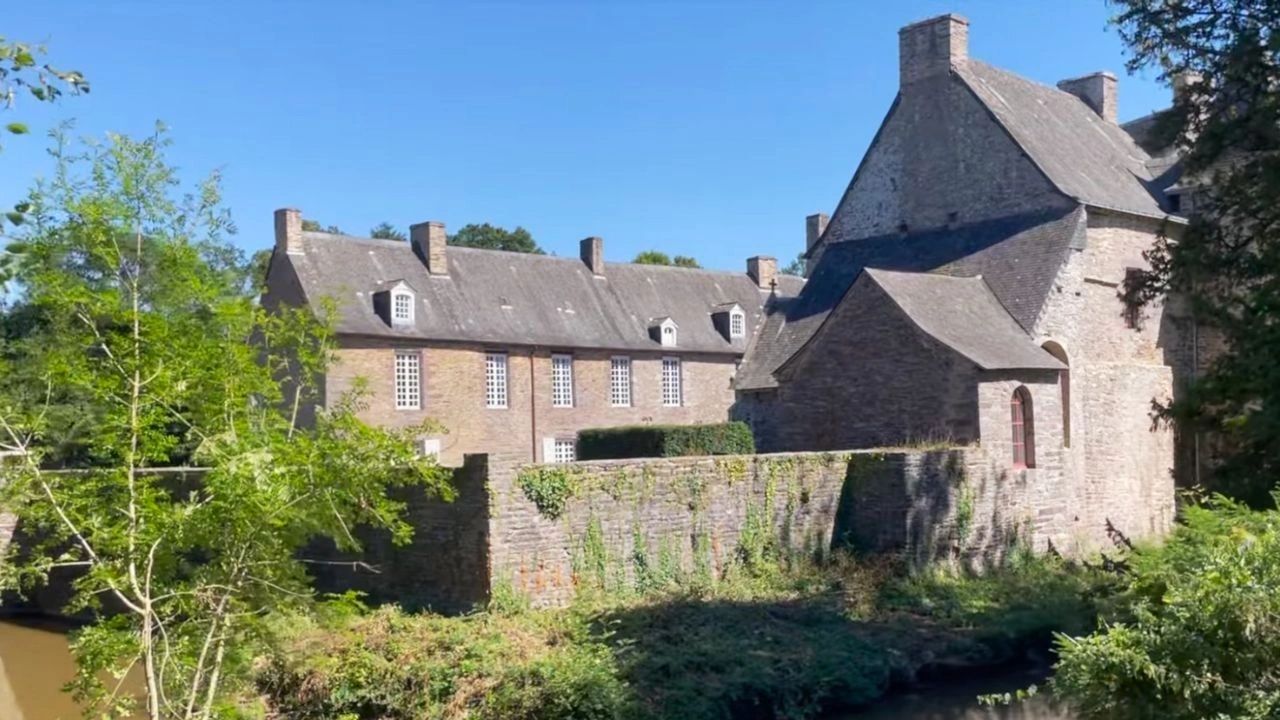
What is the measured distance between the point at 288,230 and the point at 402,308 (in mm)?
3754

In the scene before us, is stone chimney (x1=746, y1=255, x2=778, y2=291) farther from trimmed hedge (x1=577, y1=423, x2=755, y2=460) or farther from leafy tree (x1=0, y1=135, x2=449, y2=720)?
leafy tree (x1=0, y1=135, x2=449, y2=720)

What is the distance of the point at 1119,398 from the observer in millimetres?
23641

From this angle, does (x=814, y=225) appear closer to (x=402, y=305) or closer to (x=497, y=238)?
(x=402, y=305)

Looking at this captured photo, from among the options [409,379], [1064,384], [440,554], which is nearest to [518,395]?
[409,379]

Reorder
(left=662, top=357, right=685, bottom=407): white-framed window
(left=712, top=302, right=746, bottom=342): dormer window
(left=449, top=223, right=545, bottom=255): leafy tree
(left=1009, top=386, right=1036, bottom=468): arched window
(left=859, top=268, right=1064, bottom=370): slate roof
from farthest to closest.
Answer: (left=449, top=223, right=545, bottom=255): leafy tree, (left=712, top=302, right=746, bottom=342): dormer window, (left=662, top=357, right=685, bottom=407): white-framed window, (left=1009, top=386, right=1036, bottom=468): arched window, (left=859, top=268, right=1064, bottom=370): slate roof

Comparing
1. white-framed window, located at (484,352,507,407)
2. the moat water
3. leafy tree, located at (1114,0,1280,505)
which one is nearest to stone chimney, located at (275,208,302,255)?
white-framed window, located at (484,352,507,407)

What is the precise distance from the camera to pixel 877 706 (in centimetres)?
1449

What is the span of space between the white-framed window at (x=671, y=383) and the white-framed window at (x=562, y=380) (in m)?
3.97

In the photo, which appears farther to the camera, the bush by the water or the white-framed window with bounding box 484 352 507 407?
the white-framed window with bounding box 484 352 507 407

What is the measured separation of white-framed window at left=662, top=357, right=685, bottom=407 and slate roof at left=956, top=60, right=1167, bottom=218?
15252mm

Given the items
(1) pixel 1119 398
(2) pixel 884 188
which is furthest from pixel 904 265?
(1) pixel 1119 398

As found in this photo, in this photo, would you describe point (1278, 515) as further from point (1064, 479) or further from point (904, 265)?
point (904, 265)

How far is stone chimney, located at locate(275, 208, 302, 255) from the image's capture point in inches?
1235

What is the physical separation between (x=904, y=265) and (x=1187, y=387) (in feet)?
40.0
